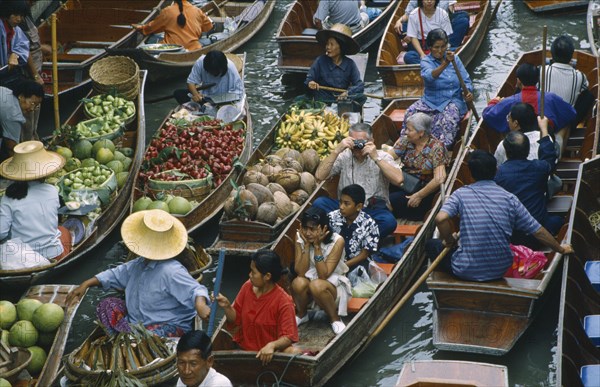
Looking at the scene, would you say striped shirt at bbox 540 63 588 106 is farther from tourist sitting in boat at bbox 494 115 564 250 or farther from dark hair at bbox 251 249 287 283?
dark hair at bbox 251 249 287 283

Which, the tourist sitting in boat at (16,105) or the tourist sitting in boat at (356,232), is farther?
the tourist sitting in boat at (16,105)

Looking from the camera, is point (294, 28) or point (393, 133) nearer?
point (393, 133)

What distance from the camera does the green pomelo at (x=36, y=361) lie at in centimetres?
693

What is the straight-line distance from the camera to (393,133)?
10.2 meters

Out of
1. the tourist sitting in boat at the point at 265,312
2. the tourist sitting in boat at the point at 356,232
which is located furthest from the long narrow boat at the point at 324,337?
the tourist sitting in boat at the point at 356,232

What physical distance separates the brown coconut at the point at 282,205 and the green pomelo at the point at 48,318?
2.27 metres

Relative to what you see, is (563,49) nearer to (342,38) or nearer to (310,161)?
(342,38)

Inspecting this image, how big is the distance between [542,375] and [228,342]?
2340 millimetres

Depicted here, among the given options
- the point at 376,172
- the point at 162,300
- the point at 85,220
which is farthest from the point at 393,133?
the point at 162,300

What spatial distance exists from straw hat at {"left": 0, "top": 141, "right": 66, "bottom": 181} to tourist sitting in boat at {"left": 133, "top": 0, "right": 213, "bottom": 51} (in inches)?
192

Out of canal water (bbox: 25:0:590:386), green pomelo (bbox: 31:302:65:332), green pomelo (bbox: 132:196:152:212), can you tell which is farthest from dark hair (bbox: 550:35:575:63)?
green pomelo (bbox: 31:302:65:332)

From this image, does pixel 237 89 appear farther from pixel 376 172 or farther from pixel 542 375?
pixel 542 375

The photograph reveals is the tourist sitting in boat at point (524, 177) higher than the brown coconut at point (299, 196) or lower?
higher

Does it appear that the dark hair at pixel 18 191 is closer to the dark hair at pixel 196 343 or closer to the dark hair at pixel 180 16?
the dark hair at pixel 196 343
